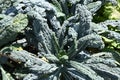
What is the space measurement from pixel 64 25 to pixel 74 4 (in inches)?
12.8

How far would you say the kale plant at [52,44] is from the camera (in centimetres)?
277

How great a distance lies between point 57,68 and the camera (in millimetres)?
2857

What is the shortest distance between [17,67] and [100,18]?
3.84 feet

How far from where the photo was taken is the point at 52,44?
2938 mm

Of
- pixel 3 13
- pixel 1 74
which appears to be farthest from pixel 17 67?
pixel 3 13

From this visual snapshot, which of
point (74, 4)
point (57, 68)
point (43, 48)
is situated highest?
point (74, 4)

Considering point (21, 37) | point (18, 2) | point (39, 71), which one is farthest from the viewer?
point (21, 37)

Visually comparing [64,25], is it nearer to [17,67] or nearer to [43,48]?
[43,48]

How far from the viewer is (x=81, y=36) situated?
9.57 feet

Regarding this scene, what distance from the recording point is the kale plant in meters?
2.77

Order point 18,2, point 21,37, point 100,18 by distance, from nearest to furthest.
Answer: point 18,2
point 21,37
point 100,18

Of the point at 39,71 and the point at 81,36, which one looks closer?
the point at 39,71

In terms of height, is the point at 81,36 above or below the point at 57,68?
above

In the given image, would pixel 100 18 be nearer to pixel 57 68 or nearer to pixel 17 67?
pixel 57 68
